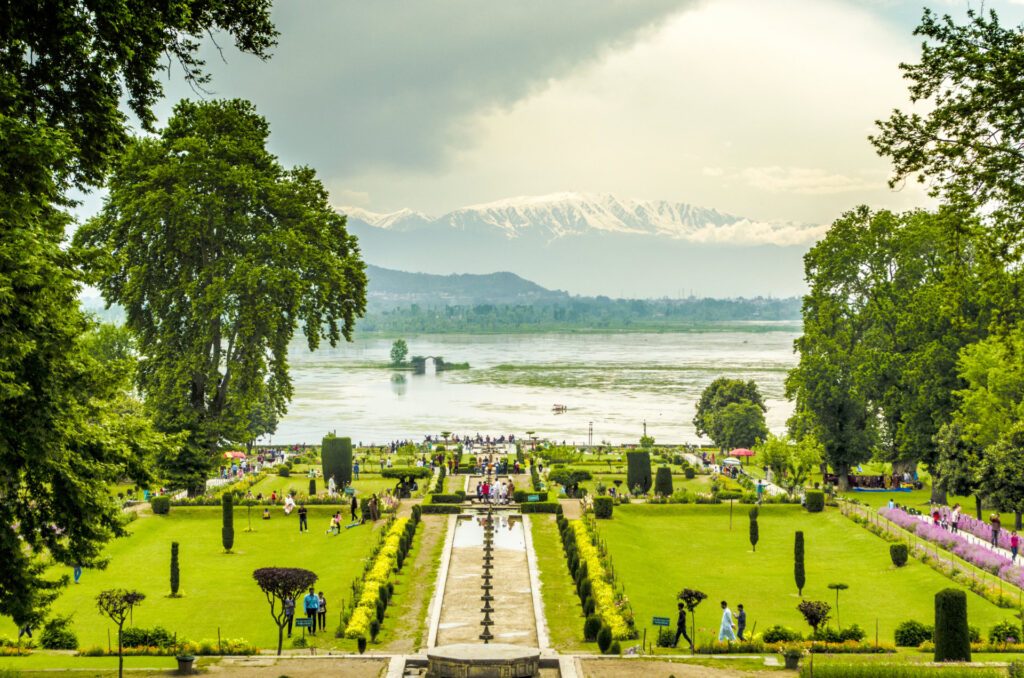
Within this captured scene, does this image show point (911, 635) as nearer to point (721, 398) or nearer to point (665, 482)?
point (665, 482)

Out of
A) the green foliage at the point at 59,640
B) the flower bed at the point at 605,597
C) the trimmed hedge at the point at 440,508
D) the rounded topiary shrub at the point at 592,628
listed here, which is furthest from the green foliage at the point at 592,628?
the trimmed hedge at the point at 440,508

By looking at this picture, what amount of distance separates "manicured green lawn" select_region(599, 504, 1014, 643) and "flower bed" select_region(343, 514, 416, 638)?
7.52 m

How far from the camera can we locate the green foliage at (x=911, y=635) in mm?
28047

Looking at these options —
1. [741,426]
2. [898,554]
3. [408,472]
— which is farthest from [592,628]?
[741,426]

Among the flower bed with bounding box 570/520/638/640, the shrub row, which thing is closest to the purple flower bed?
the flower bed with bounding box 570/520/638/640

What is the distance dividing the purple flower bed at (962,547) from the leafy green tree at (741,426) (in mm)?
32120

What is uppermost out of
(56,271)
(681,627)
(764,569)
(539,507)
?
(56,271)

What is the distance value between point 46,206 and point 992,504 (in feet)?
132

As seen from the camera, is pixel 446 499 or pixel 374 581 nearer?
pixel 374 581

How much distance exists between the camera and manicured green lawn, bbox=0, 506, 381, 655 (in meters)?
30.7

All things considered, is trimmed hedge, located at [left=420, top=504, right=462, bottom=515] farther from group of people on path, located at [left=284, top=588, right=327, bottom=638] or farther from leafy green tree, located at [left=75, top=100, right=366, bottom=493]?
group of people on path, located at [left=284, top=588, right=327, bottom=638]

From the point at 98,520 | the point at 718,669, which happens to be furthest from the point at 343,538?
the point at 98,520

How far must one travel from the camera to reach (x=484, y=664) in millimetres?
20781

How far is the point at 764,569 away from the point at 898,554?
15.3 ft
